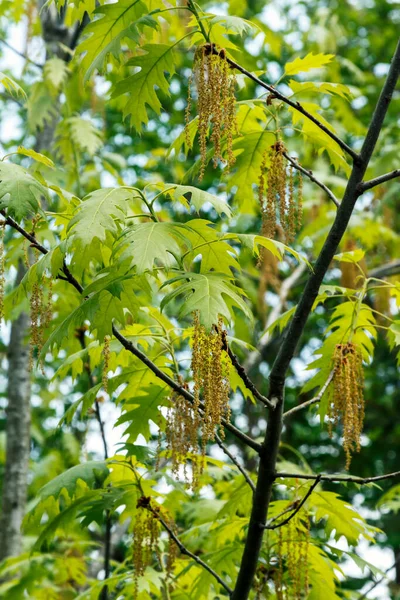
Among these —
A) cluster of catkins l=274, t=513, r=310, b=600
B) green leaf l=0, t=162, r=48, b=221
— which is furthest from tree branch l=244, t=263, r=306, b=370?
green leaf l=0, t=162, r=48, b=221

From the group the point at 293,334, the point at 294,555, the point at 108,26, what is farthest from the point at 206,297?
the point at 294,555

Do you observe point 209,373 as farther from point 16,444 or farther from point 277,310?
point 277,310

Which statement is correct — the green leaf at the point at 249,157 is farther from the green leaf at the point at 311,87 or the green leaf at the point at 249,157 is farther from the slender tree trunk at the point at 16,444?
the slender tree trunk at the point at 16,444

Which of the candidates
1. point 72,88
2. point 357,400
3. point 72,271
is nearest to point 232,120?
point 72,271

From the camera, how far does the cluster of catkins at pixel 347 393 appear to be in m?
2.76

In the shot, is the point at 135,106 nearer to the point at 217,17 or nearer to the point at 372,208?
the point at 217,17

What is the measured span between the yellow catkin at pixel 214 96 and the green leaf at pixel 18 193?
0.56 meters

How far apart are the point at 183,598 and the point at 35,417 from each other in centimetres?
968

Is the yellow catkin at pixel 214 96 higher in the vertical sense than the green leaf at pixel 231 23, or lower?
lower

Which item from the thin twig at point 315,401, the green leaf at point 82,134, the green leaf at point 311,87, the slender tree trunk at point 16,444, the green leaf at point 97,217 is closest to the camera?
the green leaf at point 97,217

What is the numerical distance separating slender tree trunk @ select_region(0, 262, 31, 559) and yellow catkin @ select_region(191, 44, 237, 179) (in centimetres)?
358

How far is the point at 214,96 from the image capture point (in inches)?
104

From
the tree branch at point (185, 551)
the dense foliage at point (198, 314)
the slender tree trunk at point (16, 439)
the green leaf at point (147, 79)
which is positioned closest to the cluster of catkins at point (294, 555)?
the dense foliage at point (198, 314)

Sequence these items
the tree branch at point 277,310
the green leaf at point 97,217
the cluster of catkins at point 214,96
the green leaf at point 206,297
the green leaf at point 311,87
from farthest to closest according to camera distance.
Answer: the tree branch at point 277,310 < the green leaf at point 311,87 < the cluster of catkins at point 214,96 < the green leaf at point 97,217 < the green leaf at point 206,297
